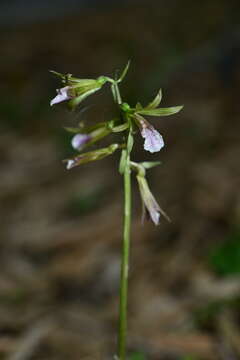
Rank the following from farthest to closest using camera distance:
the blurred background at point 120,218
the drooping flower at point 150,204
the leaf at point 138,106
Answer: the blurred background at point 120,218 → the drooping flower at point 150,204 → the leaf at point 138,106

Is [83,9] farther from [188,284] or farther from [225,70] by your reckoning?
[188,284]

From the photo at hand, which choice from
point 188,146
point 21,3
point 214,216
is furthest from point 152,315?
point 21,3

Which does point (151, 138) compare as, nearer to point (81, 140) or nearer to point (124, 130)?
point (124, 130)

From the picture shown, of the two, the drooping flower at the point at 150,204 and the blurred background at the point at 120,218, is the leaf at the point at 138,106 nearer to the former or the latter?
the drooping flower at the point at 150,204

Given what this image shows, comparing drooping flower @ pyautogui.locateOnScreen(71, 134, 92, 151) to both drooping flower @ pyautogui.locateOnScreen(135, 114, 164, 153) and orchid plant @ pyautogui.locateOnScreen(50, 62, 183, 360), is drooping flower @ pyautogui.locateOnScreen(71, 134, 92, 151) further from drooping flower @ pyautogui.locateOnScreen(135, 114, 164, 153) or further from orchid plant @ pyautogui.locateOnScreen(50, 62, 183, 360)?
drooping flower @ pyautogui.locateOnScreen(135, 114, 164, 153)

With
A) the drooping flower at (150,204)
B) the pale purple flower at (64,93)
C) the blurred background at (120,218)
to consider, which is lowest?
the drooping flower at (150,204)

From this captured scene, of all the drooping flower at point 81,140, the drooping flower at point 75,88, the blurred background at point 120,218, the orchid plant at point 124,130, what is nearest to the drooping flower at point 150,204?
the orchid plant at point 124,130

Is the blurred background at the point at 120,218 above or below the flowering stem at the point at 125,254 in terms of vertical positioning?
above

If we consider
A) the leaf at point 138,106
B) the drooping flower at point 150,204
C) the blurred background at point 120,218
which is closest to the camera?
the leaf at point 138,106

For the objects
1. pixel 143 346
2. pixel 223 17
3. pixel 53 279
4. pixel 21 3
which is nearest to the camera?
pixel 143 346
